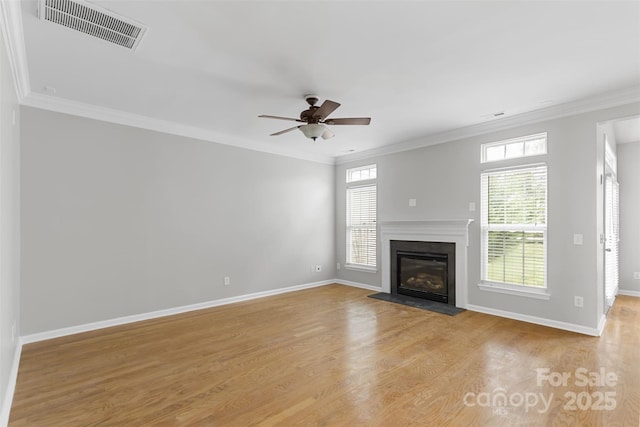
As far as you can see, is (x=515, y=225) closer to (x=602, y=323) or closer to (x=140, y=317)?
(x=602, y=323)

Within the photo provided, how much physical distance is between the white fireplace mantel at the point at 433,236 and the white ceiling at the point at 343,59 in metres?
1.66

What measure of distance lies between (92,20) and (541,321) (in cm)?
554

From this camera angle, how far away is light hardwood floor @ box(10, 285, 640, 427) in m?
2.18

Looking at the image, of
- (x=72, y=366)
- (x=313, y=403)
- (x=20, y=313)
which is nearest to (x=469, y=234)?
(x=313, y=403)

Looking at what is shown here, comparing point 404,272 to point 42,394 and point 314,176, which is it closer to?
point 314,176

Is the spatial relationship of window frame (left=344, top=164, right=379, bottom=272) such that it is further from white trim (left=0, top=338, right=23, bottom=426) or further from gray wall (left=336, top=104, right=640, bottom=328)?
white trim (left=0, top=338, right=23, bottom=426)

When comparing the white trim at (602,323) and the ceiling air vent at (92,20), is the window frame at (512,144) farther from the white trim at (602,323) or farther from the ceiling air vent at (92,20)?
the ceiling air vent at (92,20)

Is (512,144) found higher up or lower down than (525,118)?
lower down

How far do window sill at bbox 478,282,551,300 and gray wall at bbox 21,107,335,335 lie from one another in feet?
10.7

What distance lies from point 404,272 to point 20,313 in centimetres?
526

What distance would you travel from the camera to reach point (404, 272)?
224 inches

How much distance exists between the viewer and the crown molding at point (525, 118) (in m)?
3.51

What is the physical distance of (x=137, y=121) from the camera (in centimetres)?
430

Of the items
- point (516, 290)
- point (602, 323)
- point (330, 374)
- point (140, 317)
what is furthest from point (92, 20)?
point (602, 323)
